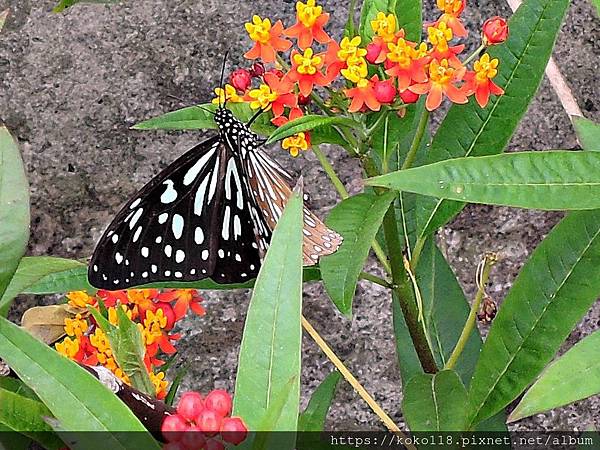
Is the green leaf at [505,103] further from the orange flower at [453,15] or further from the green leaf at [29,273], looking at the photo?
the green leaf at [29,273]

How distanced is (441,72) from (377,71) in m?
0.07

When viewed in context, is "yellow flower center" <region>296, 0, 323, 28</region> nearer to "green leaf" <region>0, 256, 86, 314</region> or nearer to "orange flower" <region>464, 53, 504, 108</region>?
"orange flower" <region>464, 53, 504, 108</region>

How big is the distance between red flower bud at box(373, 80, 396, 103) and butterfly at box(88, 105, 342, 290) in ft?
0.56

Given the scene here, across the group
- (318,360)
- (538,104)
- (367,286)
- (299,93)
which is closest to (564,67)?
(538,104)

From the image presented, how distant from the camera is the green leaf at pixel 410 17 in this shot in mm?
855

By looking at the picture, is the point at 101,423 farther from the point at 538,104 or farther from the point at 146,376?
the point at 538,104

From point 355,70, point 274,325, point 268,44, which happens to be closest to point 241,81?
point 268,44

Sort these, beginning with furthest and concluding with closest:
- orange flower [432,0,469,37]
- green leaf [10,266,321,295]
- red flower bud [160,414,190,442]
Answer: green leaf [10,266,321,295], orange flower [432,0,469,37], red flower bud [160,414,190,442]

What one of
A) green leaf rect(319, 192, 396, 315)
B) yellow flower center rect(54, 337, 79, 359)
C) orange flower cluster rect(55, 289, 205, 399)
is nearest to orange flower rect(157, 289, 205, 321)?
orange flower cluster rect(55, 289, 205, 399)

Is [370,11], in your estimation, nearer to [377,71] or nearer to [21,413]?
[377,71]

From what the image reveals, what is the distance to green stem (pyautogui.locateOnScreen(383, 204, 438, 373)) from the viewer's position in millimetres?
876

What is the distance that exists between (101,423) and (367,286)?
97 centimetres

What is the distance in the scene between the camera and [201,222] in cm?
102

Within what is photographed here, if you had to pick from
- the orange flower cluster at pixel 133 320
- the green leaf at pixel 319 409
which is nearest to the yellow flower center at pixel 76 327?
the orange flower cluster at pixel 133 320
